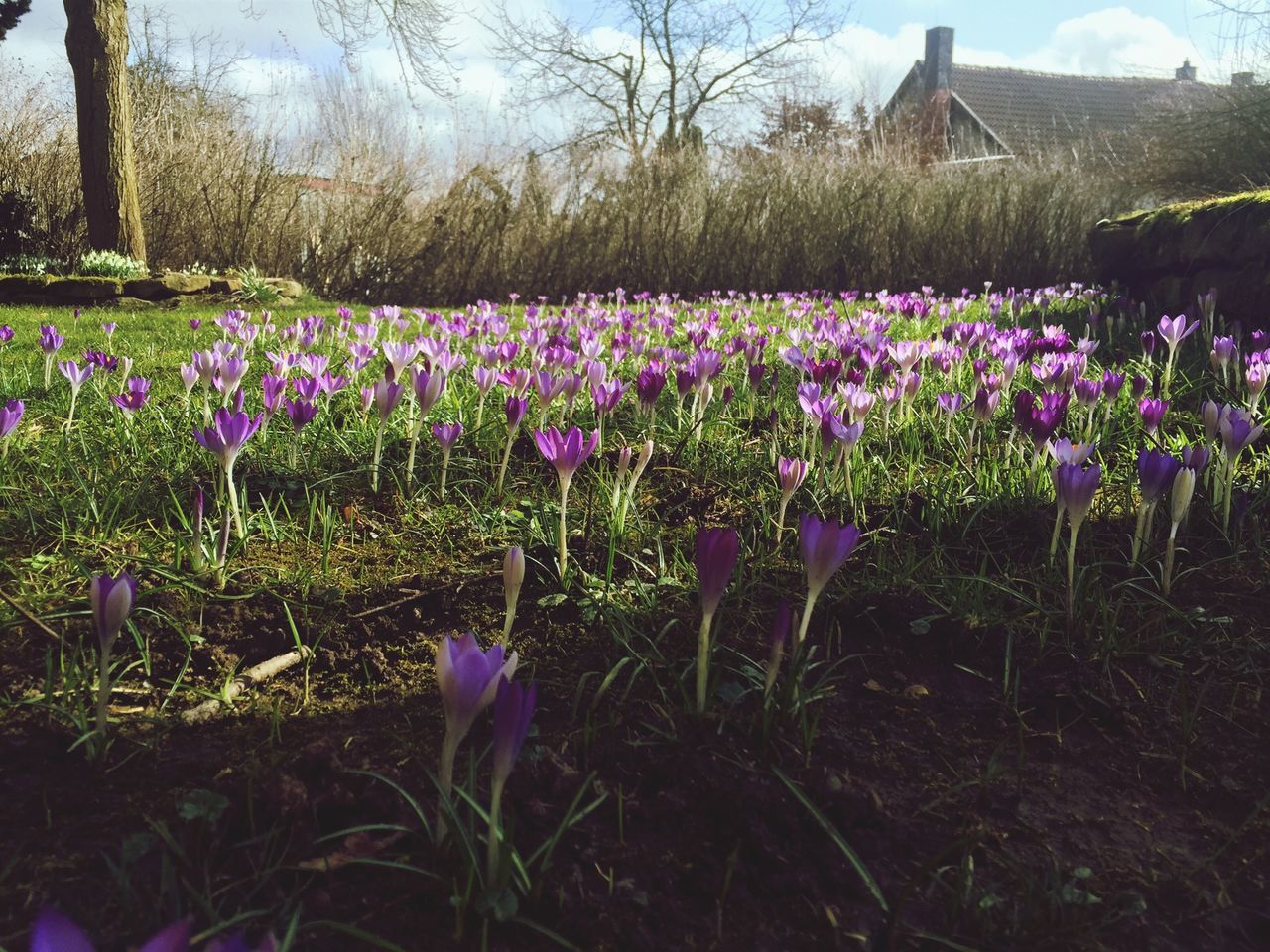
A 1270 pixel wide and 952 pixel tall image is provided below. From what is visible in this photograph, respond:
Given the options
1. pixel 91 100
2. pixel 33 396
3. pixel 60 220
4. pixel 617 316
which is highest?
pixel 91 100

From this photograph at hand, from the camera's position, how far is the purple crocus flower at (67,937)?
1.68 ft

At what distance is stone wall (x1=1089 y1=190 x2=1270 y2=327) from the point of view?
15.8ft

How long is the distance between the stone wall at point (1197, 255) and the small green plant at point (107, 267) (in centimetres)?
905

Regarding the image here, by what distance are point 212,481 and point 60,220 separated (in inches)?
441

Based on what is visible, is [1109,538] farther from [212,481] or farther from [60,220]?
[60,220]

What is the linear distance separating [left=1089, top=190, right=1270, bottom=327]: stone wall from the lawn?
8.64 feet

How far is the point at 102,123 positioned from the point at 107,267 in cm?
191

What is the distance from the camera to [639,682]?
146 centimetres

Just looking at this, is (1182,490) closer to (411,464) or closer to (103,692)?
(411,464)

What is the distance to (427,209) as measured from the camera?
40.7 ft

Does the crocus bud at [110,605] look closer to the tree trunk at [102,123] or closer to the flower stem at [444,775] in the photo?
the flower stem at [444,775]

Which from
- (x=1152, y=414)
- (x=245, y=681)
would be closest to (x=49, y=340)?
(x=245, y=681)

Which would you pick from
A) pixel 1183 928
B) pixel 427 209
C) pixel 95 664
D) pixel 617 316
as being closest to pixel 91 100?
pixel 427 209

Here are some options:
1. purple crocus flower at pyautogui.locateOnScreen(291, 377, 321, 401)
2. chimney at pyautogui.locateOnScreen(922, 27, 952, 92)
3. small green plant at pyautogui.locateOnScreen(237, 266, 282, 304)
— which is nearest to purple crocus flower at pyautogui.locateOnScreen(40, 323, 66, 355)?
purple crocus flower at pyautogui.locateOnScreen(291, 377, 321, 401)
